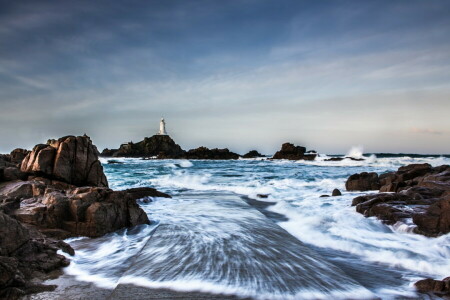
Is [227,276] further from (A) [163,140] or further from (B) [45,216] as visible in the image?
(A) [163,140]

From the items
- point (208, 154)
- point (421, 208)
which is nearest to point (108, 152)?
point (208, 154)

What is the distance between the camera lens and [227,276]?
359cm

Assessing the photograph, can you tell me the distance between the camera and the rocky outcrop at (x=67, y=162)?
831 cm

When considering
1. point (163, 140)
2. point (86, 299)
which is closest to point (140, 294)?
point (86, 299)

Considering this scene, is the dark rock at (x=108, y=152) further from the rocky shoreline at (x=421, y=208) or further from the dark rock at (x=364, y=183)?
the rocky shoreline at (x=421, y=208)

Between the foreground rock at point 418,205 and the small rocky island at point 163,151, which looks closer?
the foreground rock at point 418,205

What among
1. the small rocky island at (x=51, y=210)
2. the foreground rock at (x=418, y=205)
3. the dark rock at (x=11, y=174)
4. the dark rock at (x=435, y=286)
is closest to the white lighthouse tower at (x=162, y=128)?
the small rocky island at (x=51, y=210)

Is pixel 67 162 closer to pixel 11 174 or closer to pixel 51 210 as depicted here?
pixel 11 174

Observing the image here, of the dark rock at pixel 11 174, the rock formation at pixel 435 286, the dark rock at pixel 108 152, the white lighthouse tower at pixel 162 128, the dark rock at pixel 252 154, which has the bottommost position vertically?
the rock formation at pixel 435 286

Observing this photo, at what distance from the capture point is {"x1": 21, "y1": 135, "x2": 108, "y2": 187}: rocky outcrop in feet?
→ 27.3

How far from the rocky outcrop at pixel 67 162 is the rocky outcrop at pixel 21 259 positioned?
458cm

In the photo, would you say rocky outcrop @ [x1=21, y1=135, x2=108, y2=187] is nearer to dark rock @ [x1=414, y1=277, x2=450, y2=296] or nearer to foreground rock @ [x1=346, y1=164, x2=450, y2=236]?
foreground rock @ [x1=346, y1=164, x2=450, y2=236]

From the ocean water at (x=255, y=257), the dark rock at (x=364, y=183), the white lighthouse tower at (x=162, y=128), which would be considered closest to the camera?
the ocean water at (x=255, y=257)

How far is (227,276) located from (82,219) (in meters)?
3.22
